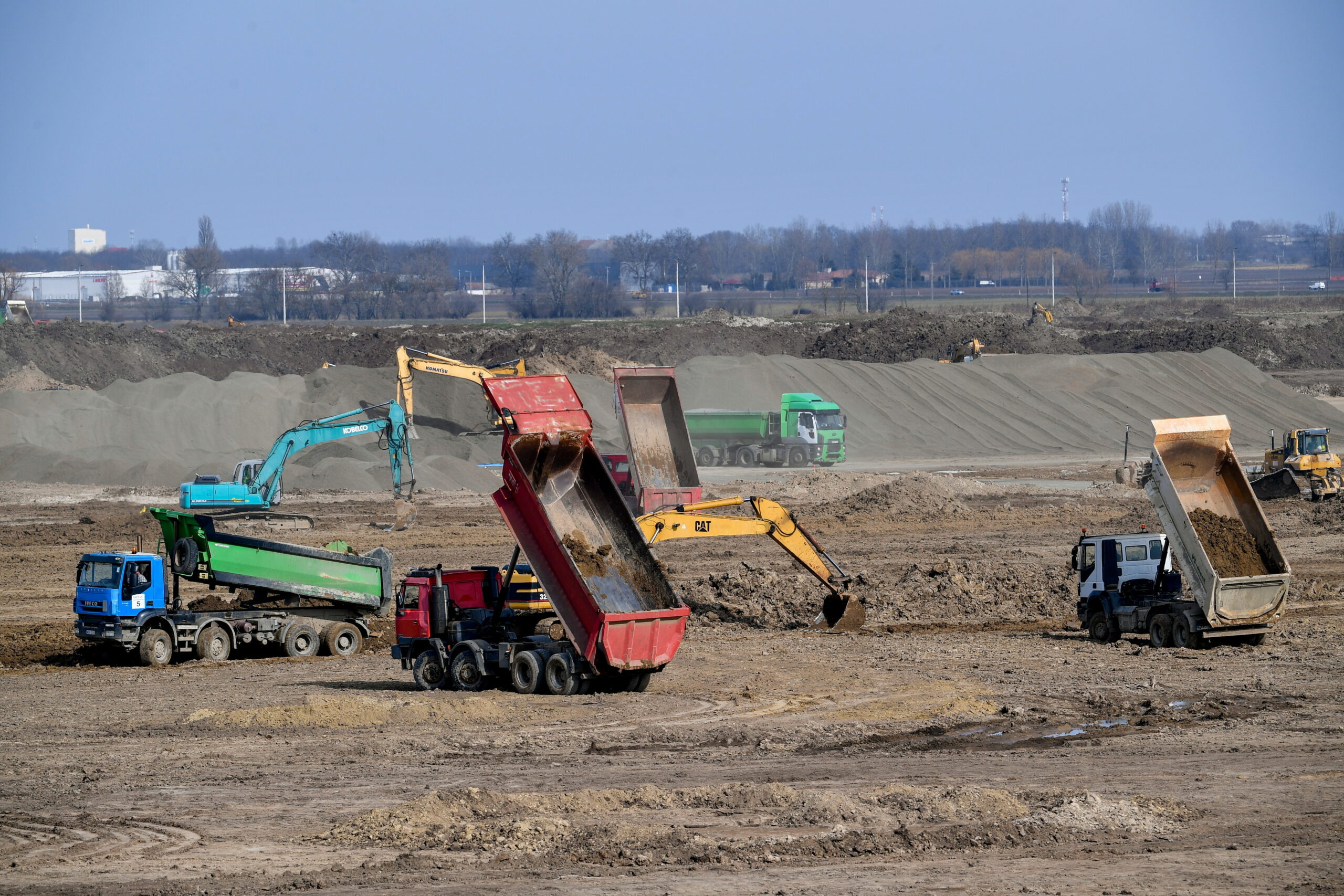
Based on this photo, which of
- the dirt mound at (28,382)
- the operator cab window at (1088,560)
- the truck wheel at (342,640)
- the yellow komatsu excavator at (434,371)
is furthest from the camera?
the dirt mound at (28,382)

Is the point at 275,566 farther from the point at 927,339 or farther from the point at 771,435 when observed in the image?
the point at 927,339

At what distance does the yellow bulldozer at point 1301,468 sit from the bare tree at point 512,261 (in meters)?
111

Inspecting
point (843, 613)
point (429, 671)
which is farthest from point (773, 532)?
point (429, 671)

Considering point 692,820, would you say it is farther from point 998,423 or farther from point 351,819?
point 998,423

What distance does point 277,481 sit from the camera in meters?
30.6

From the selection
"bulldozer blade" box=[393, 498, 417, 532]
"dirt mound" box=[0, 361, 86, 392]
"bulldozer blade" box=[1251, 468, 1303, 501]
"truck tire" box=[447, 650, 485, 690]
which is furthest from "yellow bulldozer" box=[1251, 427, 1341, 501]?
"dirt mound" box=[0, 361, 86, 392]

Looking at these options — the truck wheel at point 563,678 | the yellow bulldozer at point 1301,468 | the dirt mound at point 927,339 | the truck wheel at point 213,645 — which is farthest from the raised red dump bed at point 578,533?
the dirt mound at point 927,339

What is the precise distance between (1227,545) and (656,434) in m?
9.18

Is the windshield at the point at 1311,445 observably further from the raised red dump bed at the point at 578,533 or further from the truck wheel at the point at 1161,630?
the raised red dump bed at the point at 578,533

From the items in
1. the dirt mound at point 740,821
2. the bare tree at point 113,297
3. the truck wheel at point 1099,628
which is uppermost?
the bare tree at point 113,297

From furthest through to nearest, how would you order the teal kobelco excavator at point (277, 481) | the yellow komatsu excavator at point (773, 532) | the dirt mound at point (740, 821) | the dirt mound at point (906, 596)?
1. the teal kobelco excavator at point (277, 481)
2. the dirt mound at point (906, 596)
3. the yellow komatsu excavator at point (773, 532)
4. the dirt mound at point (740, 821)

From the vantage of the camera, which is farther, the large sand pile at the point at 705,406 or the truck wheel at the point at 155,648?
the large sand pile at the point at 705,406

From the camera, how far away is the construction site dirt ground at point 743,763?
868cm

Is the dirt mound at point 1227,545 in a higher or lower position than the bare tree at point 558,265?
lower
